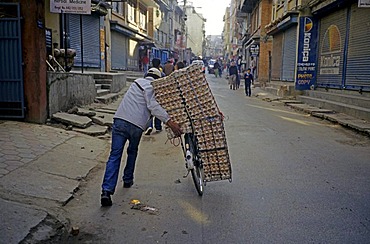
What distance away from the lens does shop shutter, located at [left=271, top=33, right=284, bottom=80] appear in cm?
2664

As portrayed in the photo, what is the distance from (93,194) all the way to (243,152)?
3704 millimetres

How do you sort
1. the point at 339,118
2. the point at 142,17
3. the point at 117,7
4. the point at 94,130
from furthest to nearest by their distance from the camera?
the point at 142,17 → the point at 117,7 → the point at 339,118 → the point at 94,130

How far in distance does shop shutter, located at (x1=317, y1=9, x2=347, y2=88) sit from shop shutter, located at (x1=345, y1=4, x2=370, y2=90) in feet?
2.61

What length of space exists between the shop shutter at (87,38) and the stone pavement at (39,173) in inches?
460

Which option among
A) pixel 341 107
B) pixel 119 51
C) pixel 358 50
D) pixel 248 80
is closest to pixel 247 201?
pixel 341 107

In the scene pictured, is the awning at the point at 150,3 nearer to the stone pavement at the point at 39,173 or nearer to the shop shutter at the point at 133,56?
the shop shutter at the point at 133,56

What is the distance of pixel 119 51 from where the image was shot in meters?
30.0

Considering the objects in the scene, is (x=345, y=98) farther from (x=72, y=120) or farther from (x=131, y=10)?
(x=131, y=10)

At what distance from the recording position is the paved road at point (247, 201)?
4258 millimetres

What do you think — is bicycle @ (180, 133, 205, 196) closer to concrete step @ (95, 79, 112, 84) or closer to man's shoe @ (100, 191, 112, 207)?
man's shoe @ (100, 191, 112, 207)

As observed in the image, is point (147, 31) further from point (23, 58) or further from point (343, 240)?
point (343, 240)

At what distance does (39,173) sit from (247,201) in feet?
10.2

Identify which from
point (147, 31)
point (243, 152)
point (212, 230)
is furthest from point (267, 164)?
point (147, 31)

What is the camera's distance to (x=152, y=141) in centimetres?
980
